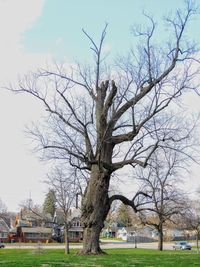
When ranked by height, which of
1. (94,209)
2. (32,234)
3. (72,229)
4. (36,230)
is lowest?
(32,234)

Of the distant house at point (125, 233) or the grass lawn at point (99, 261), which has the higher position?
the distant house at point (125, 233)

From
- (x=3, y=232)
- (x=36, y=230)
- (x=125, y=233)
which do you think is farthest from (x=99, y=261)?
(x=125, y=233)

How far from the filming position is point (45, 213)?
108 meters

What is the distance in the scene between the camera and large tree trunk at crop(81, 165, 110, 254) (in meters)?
20.9

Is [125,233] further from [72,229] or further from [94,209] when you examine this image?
[94,209]

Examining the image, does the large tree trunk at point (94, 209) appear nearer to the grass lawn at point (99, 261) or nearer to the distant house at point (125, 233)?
the grass lawn at point (99, 261)

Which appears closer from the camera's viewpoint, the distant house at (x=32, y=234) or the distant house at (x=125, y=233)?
the distant house at (x=32, y=234)

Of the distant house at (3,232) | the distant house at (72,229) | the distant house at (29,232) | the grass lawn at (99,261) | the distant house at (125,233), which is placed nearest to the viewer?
the grass lawn at (99,261)

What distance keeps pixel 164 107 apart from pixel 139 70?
2326 millimetres

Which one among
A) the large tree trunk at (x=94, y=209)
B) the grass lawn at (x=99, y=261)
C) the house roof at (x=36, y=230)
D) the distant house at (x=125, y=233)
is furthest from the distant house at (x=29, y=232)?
the grass lawn at (x=99, y=261)

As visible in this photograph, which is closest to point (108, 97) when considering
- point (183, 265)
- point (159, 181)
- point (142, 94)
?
point (142, 94)

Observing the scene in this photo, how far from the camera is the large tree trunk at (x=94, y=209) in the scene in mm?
20859

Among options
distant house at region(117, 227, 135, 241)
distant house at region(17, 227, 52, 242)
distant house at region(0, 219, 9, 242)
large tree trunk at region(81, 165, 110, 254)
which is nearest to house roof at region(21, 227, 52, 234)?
distant house at region(17, 227, 52, 242)

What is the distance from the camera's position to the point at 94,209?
20844mm
